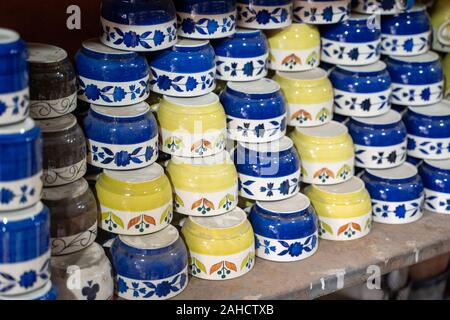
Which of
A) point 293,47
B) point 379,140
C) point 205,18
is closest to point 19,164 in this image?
point 205,18

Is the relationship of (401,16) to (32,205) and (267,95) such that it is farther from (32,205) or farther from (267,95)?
(32,205)

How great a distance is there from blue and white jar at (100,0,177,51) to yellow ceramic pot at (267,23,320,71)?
0.70 ft

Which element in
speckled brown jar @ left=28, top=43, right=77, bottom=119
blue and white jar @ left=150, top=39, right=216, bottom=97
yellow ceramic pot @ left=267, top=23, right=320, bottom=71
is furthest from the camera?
yellow ceramic pot @ left=267, top=23, right=320, bottom=71

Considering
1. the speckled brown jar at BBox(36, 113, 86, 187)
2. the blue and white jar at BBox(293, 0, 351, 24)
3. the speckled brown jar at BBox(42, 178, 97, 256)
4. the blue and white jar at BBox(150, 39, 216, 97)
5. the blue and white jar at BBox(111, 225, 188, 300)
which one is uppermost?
the blue and white jar at BBox(293, 0, 351, 24)

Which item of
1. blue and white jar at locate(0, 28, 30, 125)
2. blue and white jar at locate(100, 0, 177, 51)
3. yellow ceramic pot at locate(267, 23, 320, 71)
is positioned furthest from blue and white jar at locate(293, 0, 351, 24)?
blue and white jar at locate(0, 28, 30, 125)

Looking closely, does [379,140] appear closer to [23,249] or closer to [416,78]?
[416,78]

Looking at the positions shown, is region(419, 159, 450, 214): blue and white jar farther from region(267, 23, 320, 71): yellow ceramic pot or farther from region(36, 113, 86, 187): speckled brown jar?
region(36, 113, 86, 187): speckled brown jar

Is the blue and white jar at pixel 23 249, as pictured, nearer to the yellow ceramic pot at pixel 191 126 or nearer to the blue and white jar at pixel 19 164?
the blue and white jar at pixel 19 164

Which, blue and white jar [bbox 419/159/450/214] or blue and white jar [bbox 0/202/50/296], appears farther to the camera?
blue and white jar [bbox 419/159/450/214]

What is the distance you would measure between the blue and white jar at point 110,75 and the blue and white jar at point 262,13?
0.19 m

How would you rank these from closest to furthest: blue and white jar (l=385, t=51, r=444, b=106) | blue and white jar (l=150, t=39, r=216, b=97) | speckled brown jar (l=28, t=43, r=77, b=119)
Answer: speckled brown jar (l=28, t=43, r=77, b=119), blue and white jar (l=150, t=39, r=216, b=97), blue and white jar (l=385, t=51, r=444, b=106)

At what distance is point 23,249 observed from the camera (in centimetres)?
117

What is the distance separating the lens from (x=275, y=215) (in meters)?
1.49

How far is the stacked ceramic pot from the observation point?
1121mm
